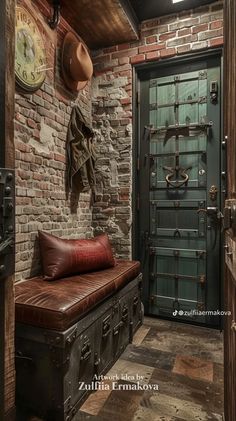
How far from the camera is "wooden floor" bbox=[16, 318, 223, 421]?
1.45 metres

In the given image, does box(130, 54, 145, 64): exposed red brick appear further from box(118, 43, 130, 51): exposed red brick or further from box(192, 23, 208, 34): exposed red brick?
box(192, 23, 208, 34): exposed red brick

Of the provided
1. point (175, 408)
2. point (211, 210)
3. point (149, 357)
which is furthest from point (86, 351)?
point (211, 210)

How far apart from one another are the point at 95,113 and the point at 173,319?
2.40 m

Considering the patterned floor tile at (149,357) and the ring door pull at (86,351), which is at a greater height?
the ring door pull at (86,351)

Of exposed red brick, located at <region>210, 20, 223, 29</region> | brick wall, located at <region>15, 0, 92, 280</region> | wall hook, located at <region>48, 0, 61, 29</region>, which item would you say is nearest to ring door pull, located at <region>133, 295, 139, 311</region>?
brick wall, located at <region>15, 0, 92, 280</region>

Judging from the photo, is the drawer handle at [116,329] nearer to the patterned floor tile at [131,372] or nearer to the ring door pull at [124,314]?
the ring door pull at [124,314]

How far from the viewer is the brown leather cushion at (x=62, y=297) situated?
4.50ft

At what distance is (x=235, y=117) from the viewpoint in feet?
2.81

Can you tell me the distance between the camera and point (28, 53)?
6.47 ft

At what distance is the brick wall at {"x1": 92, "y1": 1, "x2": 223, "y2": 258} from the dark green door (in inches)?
6.2

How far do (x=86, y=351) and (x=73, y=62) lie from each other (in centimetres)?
237

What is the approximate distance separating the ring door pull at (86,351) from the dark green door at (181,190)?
1.29 m

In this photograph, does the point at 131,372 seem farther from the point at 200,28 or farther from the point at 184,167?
the point at 200,28

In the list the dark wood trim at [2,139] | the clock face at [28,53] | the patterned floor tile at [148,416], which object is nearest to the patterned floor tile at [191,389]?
the patterned floor tile at [148,416]
